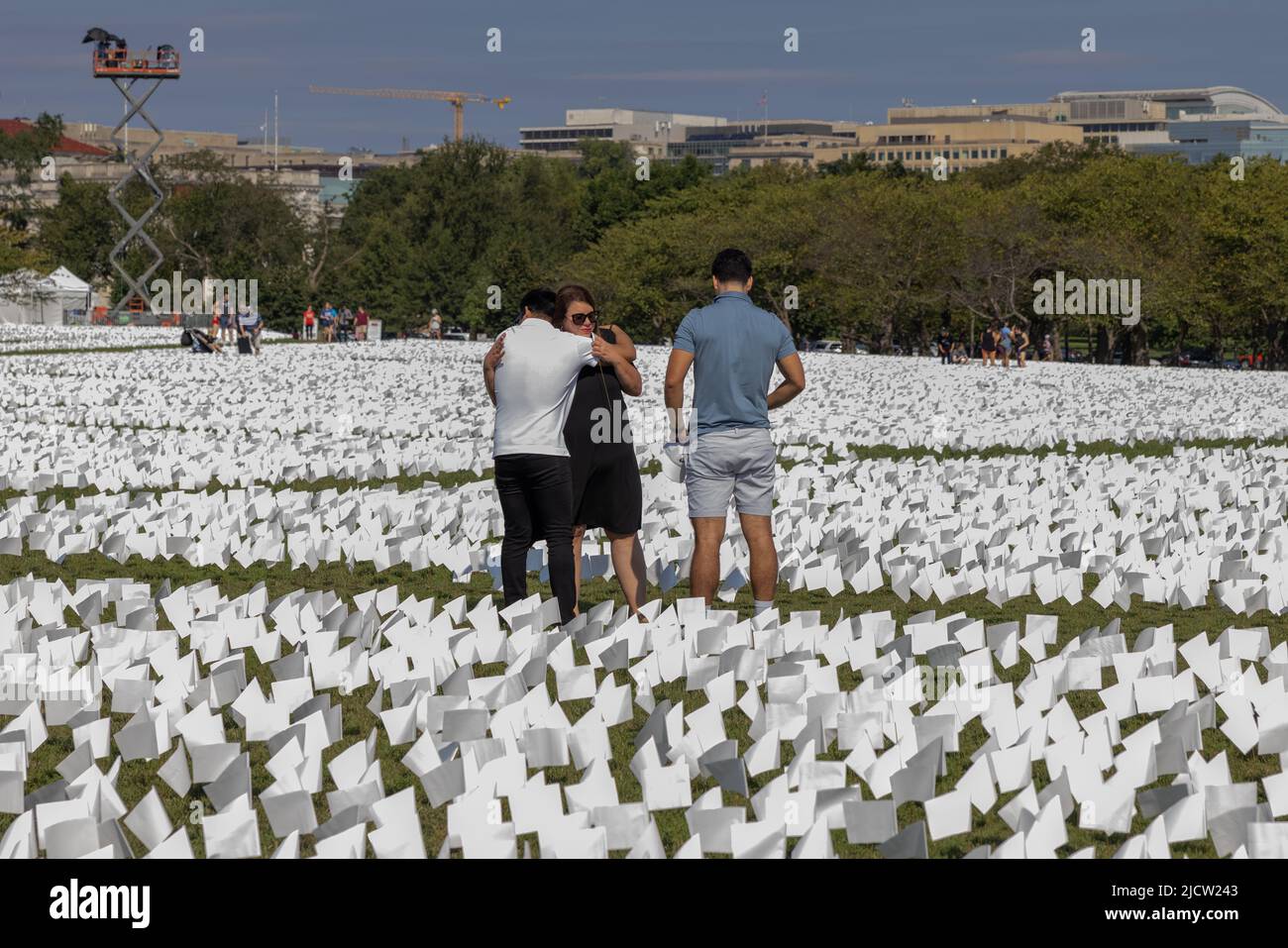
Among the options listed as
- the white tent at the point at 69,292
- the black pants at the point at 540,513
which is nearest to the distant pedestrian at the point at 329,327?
the white tent at the point at 69,292

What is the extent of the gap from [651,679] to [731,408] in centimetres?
192

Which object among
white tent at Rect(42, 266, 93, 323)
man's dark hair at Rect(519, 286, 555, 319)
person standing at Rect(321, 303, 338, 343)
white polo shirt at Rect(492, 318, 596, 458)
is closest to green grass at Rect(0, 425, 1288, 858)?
white polo shirt at Rect(492, 318, 596, 458)

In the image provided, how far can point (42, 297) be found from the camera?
75375 millimetres

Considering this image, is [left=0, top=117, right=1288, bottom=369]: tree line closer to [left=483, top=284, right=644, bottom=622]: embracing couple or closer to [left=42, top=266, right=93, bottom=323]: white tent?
[left=42, top=266, right=93, bottom=323]: white tent

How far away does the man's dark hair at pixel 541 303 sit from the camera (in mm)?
8953

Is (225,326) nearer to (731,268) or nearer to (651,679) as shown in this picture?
(731,268)

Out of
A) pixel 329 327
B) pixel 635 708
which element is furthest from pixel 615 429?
pixel 329 327

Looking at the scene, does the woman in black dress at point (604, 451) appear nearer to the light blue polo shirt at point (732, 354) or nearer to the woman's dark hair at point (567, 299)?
the woman's dark hair at point (567, 299)

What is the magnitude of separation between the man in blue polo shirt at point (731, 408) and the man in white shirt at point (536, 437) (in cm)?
63

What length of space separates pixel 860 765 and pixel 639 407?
826 inches

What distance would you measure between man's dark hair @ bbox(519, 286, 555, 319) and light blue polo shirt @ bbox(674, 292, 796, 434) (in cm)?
69
